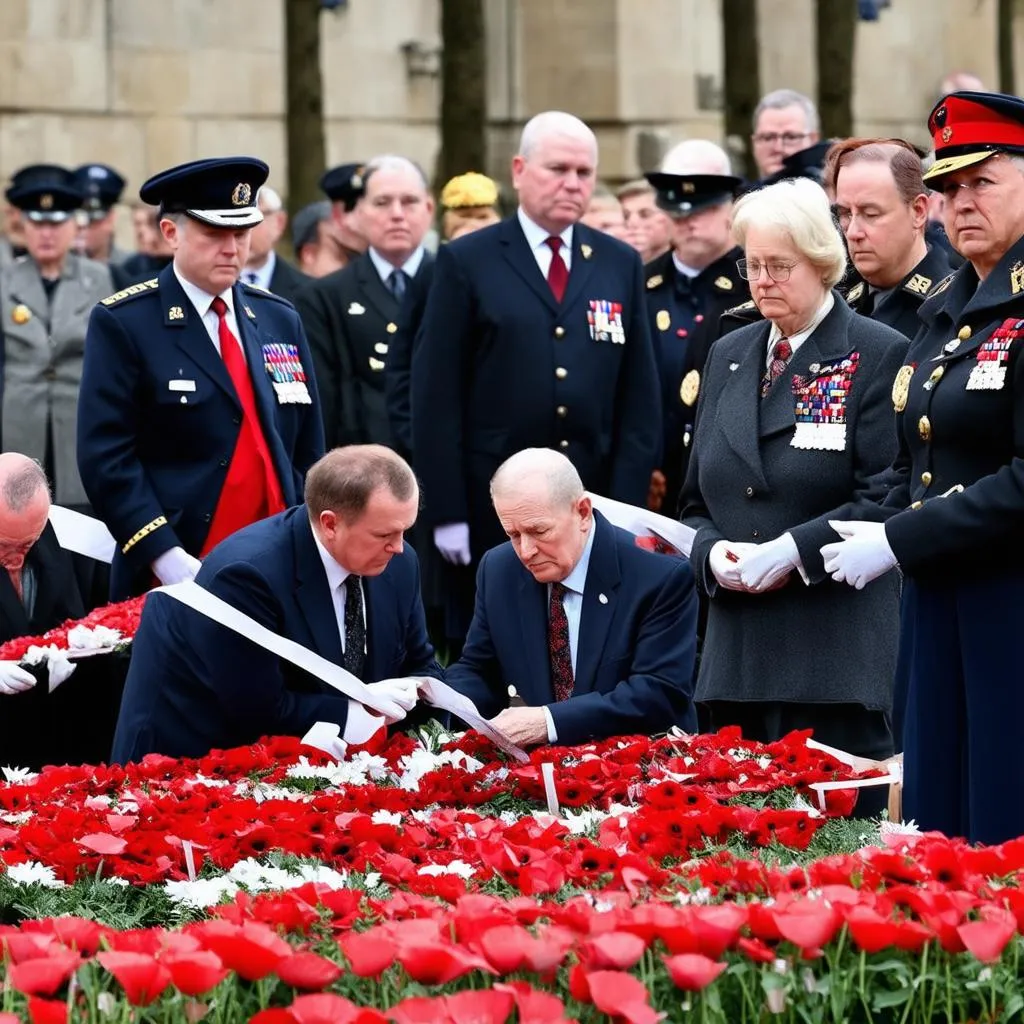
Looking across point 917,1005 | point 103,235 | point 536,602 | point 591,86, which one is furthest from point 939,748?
point 591,86

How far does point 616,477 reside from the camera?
30.1ft

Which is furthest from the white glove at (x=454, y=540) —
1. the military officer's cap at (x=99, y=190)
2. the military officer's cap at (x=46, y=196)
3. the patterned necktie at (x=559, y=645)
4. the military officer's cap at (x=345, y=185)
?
the military officer's cap at (x=99, y=190)

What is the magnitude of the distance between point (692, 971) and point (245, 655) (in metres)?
2.96

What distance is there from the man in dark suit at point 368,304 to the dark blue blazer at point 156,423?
2889 millimetres

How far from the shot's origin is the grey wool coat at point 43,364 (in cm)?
Answer: 1185

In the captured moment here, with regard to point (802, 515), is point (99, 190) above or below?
above

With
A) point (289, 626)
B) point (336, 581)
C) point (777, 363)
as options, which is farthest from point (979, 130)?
point (289, 626)

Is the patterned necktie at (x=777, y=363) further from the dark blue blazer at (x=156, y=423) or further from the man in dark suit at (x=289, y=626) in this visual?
the dark blue blazer at (x=156, y=423)

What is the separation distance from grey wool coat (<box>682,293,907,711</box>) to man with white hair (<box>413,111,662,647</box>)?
2142 mm

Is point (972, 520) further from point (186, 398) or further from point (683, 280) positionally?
point (683, 280)

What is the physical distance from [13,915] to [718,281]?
219 inches

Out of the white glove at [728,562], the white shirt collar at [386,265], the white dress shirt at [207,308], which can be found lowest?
the white glove at [728,562]

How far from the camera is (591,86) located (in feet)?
78.3

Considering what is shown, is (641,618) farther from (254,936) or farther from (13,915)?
(254,936)
